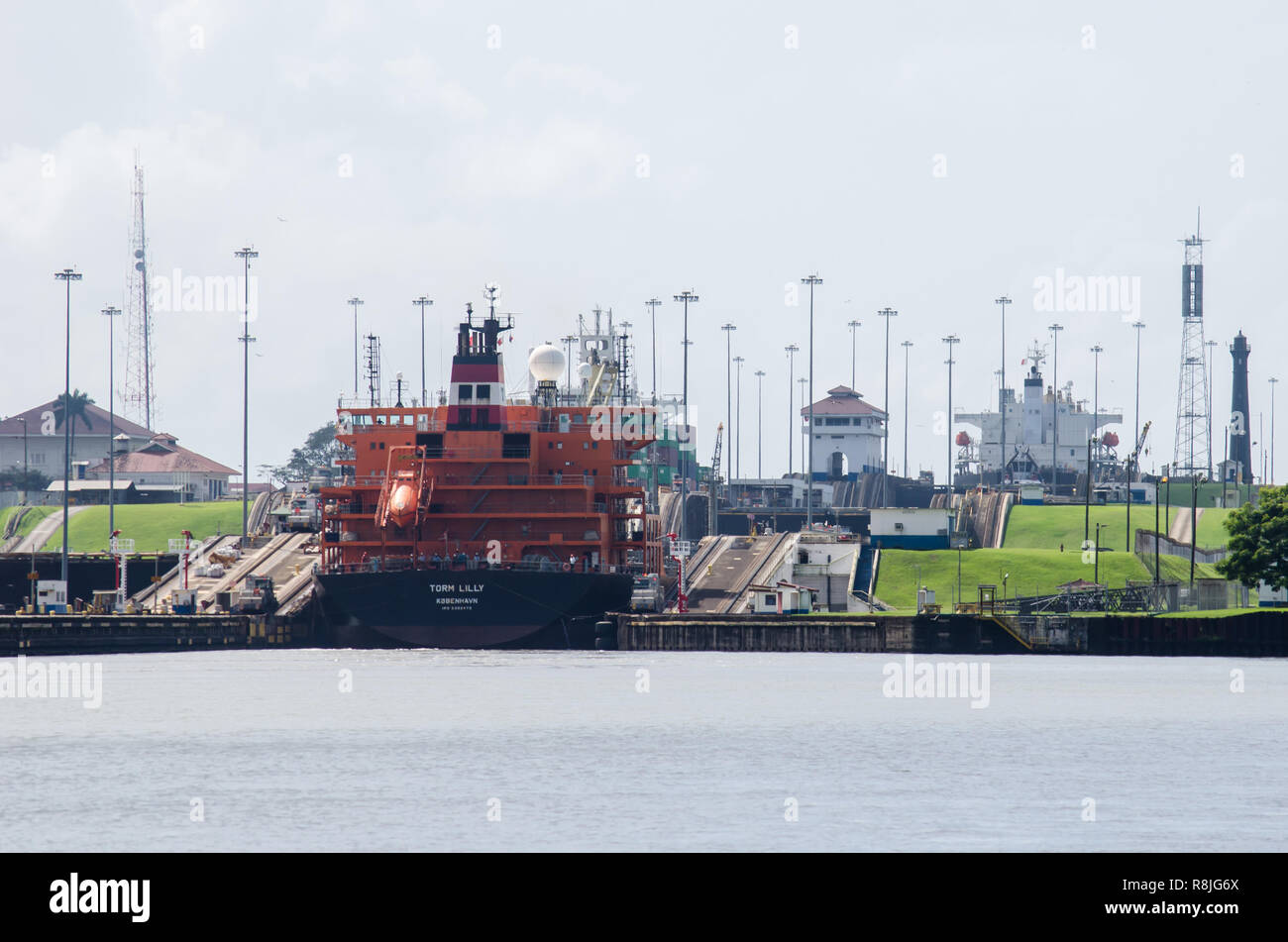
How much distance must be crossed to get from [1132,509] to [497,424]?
67026 mm

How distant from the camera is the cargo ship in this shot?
360ft

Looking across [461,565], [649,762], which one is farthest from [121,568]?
[649,762]

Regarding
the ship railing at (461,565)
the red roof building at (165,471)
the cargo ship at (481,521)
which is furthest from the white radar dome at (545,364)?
the red roof building at (165,471)

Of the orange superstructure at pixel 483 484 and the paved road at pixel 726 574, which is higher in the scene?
the orange superstructure at pixel 483 484

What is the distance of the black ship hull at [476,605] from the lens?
10925cm

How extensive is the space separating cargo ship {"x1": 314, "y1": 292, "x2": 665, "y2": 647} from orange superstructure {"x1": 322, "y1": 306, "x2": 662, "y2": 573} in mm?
79

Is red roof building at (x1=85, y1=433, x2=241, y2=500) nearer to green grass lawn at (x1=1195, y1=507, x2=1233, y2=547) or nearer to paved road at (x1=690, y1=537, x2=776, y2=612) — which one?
paved road at (x1=690, y1=537, x2=776, y2=612)

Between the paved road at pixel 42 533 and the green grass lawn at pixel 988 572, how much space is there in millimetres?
68076

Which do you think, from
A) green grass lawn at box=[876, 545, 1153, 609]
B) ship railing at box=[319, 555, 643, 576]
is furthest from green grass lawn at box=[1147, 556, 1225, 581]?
ship railing at box=[319, 555, 643, 576]

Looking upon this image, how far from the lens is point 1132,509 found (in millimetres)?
163375

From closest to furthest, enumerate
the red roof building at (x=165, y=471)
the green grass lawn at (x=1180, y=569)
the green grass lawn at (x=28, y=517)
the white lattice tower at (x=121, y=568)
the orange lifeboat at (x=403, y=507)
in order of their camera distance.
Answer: the orange lifeboat at (x=403, y=507) < the white lattice tower at (x=121, y=568) < the green grass lawn at (x=1180, y=569) < the green grass lawn at (x=28, y=517) < the red roof building at (x=165, y=471)

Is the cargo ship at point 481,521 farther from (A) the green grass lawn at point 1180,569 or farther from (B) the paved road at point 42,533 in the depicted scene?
(B) the paved road at point 42,533

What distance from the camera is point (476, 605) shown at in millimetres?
109562
